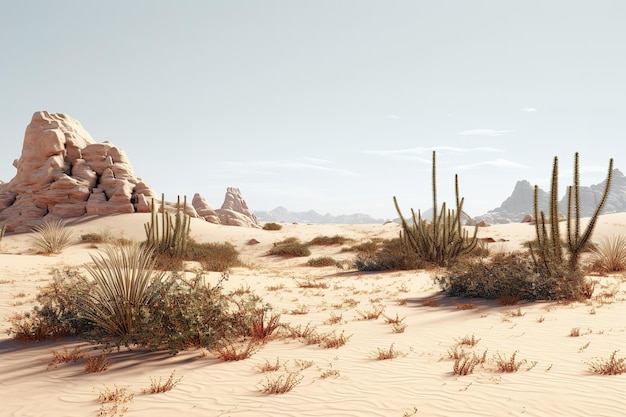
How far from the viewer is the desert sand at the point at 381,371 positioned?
3992 millimetres

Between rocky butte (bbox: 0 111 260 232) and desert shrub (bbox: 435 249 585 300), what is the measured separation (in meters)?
25.4

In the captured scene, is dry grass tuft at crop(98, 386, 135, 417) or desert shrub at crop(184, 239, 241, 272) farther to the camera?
desert shrub at crop(184, 239, 241, 272)

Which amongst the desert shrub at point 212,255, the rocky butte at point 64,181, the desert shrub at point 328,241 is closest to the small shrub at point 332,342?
the desert shrub at point 212,255

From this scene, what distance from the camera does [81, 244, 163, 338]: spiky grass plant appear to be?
20.2 ft

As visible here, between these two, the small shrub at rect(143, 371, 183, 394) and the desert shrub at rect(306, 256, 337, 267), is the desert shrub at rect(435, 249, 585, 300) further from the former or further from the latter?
the desert shrub at rect(306, 256, 337, 267)

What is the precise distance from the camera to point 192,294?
617 cm

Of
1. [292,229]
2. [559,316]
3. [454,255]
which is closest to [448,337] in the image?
[559,316]

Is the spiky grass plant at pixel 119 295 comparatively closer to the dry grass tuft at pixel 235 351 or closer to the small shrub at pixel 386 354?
the dry grass tuft at pixel 235 351

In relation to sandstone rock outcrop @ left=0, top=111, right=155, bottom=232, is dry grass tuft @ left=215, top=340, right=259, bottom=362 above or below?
below

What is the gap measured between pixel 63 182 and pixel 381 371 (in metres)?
31.3

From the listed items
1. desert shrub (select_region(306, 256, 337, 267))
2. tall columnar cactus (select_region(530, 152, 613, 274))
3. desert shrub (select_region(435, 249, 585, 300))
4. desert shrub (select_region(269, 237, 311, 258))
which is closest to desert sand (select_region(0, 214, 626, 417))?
desert shrub (select_region(435, 249, 585, 300))

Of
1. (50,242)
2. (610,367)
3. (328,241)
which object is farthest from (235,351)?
(328,241)

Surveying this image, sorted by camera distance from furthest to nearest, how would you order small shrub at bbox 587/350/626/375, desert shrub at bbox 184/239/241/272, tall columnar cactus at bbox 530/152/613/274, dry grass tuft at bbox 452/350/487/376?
desert shrub at bbox 184/239/241/272 < tall columnar cactus at bbox 530/152/613/274 < dry grass tuft at bbox 452/350/487/376 < small shrub at bbox 587/350/626/375

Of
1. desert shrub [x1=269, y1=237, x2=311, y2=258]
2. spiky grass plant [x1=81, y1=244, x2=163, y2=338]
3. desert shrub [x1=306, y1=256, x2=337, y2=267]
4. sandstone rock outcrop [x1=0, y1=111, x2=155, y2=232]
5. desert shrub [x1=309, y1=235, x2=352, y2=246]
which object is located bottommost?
desert shrub [x1=306, y1=256, x2=337, y2=267]
